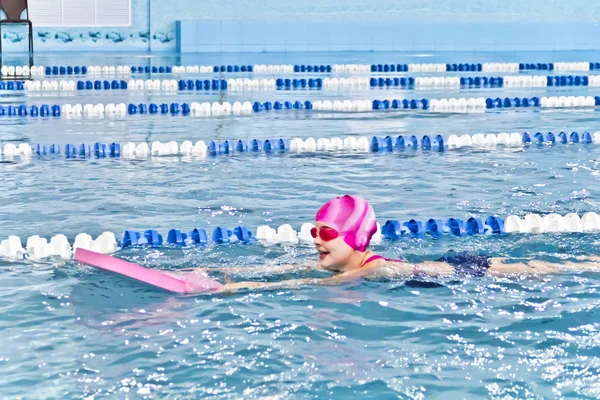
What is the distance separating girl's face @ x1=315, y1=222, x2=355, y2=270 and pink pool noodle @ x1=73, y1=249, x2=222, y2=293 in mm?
476

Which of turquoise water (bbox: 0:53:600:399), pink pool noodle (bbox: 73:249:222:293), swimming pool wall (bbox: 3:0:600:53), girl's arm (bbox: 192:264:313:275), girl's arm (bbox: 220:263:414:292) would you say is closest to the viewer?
turquoise water (bbox: 0:53:600:399)

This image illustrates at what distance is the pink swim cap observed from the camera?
4.18 metres

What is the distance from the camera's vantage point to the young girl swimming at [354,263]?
4195 millimetres

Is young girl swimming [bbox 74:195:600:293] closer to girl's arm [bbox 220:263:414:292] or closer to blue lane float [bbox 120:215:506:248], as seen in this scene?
girl's arm [bbox 220:263:414:292]

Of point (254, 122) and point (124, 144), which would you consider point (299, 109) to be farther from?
point (124, 144)

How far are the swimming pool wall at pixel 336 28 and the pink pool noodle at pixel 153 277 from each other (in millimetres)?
17681

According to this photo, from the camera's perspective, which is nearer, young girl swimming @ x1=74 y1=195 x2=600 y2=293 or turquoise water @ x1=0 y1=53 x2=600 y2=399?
turquoise water @ x1=0 y1=53 x2=600 y2=399

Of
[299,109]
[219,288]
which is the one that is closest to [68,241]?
[219,288]

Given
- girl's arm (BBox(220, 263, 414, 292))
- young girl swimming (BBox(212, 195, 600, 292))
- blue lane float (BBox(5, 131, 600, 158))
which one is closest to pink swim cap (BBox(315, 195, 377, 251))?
young girl swimming (BBox(212, 195, 600, 292))

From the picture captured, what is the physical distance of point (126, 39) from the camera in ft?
71.4

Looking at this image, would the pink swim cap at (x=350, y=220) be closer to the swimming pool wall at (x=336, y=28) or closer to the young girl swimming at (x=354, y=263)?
the young girl swimming at (x=354, y=263)

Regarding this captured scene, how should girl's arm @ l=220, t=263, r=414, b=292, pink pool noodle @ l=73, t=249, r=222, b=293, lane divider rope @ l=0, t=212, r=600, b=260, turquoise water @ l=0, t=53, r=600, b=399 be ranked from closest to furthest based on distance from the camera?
turquoise water @ l=0, t=53, r=600, b=399 → pink pool noodle @ l=73, t=249, r=222, b=293 → girl's arm @ l=220, t=263, r=414, b=292 → lane divider rope @ l=0, t=212, r=600, b=260

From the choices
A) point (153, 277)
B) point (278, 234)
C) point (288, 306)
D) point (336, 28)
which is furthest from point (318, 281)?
point (336, 28)

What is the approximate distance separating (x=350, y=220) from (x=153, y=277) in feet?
2.92
